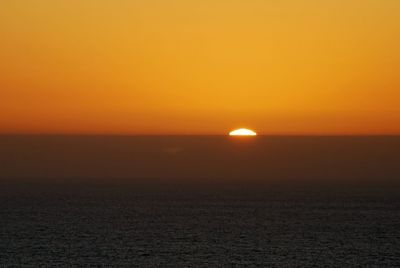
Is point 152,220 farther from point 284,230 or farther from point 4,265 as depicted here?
point 4,265

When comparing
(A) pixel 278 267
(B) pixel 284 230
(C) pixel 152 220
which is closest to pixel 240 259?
(A) pixel 278 267

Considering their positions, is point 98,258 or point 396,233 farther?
point 396,233

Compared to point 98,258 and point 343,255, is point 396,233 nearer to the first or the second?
point 343,255

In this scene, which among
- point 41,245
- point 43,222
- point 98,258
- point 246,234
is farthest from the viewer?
point 43,222

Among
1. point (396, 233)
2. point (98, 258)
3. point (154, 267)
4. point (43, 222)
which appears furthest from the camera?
point (43, 222)

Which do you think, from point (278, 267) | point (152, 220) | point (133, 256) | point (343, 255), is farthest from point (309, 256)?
point (152, 220)

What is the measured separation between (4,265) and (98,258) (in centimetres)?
1404

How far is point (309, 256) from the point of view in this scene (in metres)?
114

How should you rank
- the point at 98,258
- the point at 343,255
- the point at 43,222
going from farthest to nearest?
the point at 43,222
the point at 343,255
the point at 98,258

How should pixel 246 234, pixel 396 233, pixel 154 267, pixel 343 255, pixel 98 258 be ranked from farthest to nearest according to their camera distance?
pixel 396 233 → pixel 246 234 → pixel 343 255 → pixel 98 258 → pixel 154 267

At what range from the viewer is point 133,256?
109688 mm

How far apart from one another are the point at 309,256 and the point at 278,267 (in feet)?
46.6

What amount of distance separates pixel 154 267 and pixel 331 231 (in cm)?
7426

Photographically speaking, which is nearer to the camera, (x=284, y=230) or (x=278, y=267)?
(x=278, y=267)
